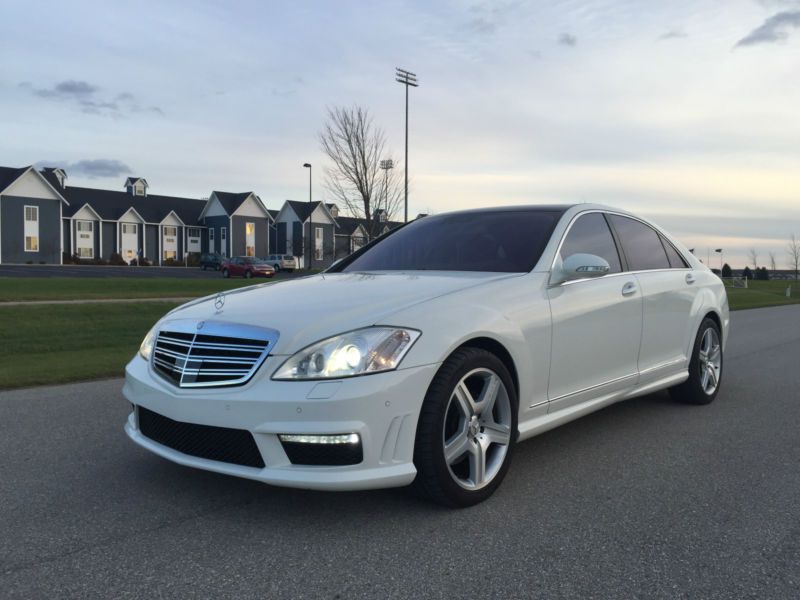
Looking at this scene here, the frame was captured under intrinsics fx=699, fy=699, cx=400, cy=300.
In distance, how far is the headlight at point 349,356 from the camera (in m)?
3.15

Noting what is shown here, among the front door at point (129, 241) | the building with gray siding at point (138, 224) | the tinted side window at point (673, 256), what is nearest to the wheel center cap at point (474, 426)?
the tinted side window at point (673, 256)

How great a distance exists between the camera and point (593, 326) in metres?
4.47

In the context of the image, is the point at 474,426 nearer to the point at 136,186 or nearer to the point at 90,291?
the point at 90,291

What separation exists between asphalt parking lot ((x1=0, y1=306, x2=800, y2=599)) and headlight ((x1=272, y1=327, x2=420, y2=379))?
747 mm

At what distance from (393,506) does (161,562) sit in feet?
3.80

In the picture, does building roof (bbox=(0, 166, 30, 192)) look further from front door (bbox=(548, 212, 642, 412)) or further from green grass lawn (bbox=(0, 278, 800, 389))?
front door (bbox=(548, 212, 642, 412))

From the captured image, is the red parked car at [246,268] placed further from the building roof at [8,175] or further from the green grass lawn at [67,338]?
the green grass lawn at [67,338]

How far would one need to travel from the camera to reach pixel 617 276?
4918 millimetres

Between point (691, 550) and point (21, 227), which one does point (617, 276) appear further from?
point (21, 227)

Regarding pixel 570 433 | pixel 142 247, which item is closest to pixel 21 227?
pixel 142 247

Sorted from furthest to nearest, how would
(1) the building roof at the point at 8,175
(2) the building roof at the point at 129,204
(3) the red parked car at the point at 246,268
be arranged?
(2) the building roof at the point at 129,204 → (1) the building roof at the point at 8,175 → (3) the red parked car at the point at 246,268

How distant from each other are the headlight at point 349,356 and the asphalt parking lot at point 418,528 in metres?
0.75

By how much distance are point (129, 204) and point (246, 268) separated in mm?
26536

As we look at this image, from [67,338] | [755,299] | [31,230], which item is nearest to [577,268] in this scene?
[67,338]
